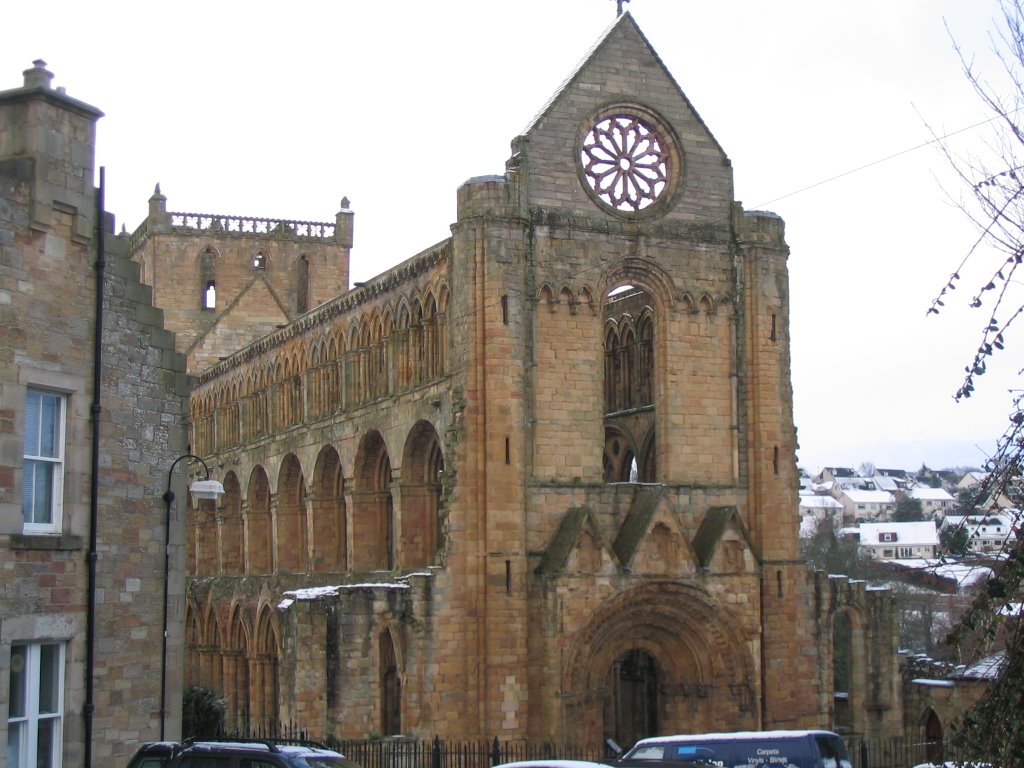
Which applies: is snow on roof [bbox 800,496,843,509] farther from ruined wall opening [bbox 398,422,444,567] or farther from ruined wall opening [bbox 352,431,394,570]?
ruined wall opening [bbox 398,422,444,567]

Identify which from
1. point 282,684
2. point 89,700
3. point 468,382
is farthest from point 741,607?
point 89,700

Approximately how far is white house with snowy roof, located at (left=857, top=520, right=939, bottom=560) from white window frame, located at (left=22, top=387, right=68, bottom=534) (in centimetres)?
12750

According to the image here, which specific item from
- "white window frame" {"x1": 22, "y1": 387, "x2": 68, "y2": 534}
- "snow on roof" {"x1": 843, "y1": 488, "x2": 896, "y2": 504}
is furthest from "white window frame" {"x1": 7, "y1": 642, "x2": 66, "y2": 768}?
"snow on roof" {"x1": 843, "y1": 488, "x2": 896, "y2": 504}

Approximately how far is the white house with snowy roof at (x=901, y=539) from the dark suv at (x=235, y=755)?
128630mm

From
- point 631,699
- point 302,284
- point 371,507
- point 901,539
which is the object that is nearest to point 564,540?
point 631,699

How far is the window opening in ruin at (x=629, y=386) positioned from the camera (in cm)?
3803

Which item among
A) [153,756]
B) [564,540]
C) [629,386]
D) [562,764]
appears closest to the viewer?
[562,764]

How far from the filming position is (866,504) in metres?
196

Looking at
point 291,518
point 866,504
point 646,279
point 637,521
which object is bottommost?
point 637,521

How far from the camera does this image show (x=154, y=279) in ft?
216

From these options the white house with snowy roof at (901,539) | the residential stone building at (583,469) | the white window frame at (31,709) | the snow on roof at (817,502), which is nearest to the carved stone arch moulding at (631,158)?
the residential stone building at (583,469)

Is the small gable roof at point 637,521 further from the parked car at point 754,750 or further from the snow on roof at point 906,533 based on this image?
the snow on roof at point 906,533

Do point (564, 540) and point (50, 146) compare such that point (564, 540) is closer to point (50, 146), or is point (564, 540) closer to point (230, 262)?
point (50, 146)

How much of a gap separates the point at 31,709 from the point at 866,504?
185m
